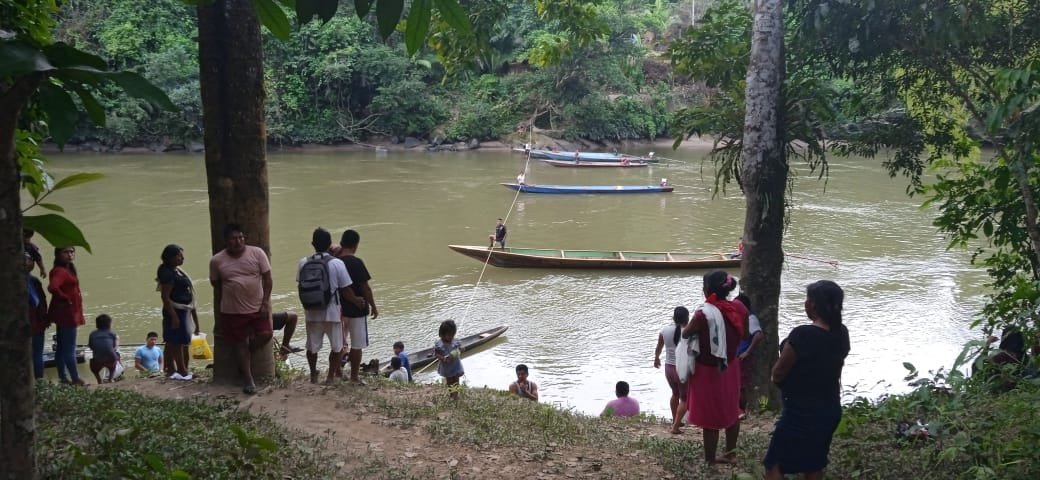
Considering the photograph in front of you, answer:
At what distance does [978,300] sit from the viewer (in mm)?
14648

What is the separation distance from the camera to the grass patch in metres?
2.85

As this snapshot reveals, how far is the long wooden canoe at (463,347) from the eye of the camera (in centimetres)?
1015

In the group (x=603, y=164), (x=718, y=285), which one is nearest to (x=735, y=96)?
(x=718, y=285)

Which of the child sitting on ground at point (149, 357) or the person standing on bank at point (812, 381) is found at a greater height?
the person standing on bank at point (812, 381)

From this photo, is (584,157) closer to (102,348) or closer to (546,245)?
(546,245)

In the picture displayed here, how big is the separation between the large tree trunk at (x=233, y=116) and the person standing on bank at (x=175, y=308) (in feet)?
3.99

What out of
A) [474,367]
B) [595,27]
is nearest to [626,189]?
[474,367]

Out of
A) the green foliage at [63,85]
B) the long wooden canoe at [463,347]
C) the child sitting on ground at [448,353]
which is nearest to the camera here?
the green foliage at [63,85]

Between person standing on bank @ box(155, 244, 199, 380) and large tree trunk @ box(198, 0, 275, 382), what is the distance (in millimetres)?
1216

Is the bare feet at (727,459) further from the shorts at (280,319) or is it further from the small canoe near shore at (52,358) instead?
the small canoe near shore at (52,358)

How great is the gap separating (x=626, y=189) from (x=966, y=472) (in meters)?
21.6

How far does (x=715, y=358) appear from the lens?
423cm

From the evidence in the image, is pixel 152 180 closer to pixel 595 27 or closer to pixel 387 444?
pixel 595 27

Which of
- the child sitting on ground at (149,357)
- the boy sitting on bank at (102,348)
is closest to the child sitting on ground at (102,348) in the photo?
the boy sitting on bank at (102,348)
